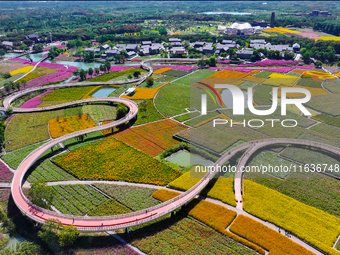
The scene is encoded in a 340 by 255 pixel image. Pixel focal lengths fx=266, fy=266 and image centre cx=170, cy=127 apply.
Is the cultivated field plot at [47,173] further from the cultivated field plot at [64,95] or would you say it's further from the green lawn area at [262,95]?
the green lawn area at [262,95]

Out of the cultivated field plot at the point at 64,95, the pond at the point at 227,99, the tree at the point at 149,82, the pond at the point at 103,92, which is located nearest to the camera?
the pond at the point at 227,99

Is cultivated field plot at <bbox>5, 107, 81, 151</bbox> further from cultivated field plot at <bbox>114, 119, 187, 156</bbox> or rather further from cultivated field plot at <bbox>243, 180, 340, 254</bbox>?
cultivated field plot at <bbox>243, 180, 340, 254</bbox>

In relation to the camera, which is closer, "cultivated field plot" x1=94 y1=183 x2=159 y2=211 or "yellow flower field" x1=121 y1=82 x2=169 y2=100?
"cultivated field plot" x1=94 y1=183 x2=159 y2=211

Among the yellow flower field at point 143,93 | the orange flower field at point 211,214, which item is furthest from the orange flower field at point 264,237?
the yellow flower field at point 143,93

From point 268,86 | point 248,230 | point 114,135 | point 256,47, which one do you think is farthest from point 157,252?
point 256,47

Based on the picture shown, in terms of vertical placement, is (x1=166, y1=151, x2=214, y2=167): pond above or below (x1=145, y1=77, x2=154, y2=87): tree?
below

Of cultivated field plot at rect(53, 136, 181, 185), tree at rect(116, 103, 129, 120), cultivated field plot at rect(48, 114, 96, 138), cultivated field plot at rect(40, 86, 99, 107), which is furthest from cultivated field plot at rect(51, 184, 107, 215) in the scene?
cultivated field plot at rect(40, 86, 99, 107)

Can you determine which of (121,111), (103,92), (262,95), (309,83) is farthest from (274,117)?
(103,92)

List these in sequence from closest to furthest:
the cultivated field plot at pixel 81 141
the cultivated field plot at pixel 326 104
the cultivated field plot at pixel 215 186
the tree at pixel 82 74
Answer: the cultivated field plot at pixel 215 186 < the cultivated field plot at pixel 81 141 < the cultivated field plot at pixel 326 104 < the tree at pixel 82 74

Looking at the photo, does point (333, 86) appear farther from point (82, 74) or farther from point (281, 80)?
point (82, 74)
